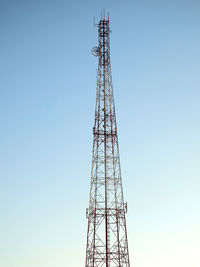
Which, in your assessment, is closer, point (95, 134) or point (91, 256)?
point (91, 256)

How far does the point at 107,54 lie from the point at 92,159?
1576 cm

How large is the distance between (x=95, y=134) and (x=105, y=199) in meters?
9.19

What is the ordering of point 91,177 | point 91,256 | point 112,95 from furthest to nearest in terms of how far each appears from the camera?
point 112,95
point 91,177
point 91,256

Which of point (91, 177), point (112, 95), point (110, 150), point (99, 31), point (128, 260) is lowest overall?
point (128, 260)

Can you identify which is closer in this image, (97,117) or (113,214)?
(113,214)

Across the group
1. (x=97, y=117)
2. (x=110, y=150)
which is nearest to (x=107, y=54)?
(x=97, y=117)

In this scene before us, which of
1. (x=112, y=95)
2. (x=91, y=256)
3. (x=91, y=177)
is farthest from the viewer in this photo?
(x=112, y=95)

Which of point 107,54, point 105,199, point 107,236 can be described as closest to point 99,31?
point 107,54

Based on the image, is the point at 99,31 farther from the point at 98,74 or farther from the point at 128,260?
the point at 128,260

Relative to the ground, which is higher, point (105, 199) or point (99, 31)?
point (99, 31)

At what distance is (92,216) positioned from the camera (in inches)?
1816

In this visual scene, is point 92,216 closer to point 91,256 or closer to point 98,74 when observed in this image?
point 91,256

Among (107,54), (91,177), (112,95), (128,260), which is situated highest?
(107,54)

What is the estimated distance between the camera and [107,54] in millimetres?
52312
